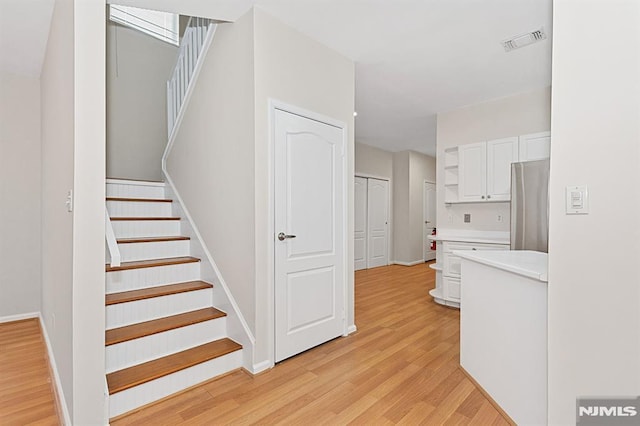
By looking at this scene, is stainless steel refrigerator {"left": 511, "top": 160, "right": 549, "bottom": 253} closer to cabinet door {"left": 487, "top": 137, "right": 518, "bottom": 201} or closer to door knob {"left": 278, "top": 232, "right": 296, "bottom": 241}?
cabinet door {"left": 487, "top": 137, "right": 518, "bottom": 201}

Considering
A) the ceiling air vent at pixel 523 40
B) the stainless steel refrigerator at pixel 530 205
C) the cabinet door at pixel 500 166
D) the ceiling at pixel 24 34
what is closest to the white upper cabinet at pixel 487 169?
the cabinet door at pixel 500 166

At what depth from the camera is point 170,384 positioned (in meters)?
2.13

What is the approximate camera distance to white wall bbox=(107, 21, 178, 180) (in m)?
4.43

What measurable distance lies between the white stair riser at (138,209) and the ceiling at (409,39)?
161 centimetres

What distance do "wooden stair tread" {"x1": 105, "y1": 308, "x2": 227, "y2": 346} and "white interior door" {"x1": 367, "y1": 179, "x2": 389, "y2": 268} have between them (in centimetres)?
484

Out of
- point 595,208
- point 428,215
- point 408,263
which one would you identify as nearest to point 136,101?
point 595,208

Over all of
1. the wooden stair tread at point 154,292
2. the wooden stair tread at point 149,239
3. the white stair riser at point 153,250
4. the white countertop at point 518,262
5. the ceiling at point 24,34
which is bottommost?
the wooden stair tread at point 154,292

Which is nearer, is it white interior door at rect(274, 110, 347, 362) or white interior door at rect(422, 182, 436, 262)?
white interior door at rect(274, 110, 347, 362)

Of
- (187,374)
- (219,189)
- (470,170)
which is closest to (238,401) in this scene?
(187,374)

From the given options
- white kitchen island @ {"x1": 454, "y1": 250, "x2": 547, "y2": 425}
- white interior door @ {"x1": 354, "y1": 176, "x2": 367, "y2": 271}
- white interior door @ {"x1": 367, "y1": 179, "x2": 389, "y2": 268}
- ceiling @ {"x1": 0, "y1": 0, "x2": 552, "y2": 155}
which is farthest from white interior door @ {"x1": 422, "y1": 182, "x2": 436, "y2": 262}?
white kitchen island @ {"x1": 454, "y1": 250, "x2": 547, "y2": 425}

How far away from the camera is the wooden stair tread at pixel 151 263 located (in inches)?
103

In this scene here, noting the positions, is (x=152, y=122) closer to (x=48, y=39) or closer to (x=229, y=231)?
(x=48, y=39)

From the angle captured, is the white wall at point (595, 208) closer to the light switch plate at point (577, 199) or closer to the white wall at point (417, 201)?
the light switch plate at point (577, 199)

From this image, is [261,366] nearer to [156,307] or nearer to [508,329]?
[156,307]
